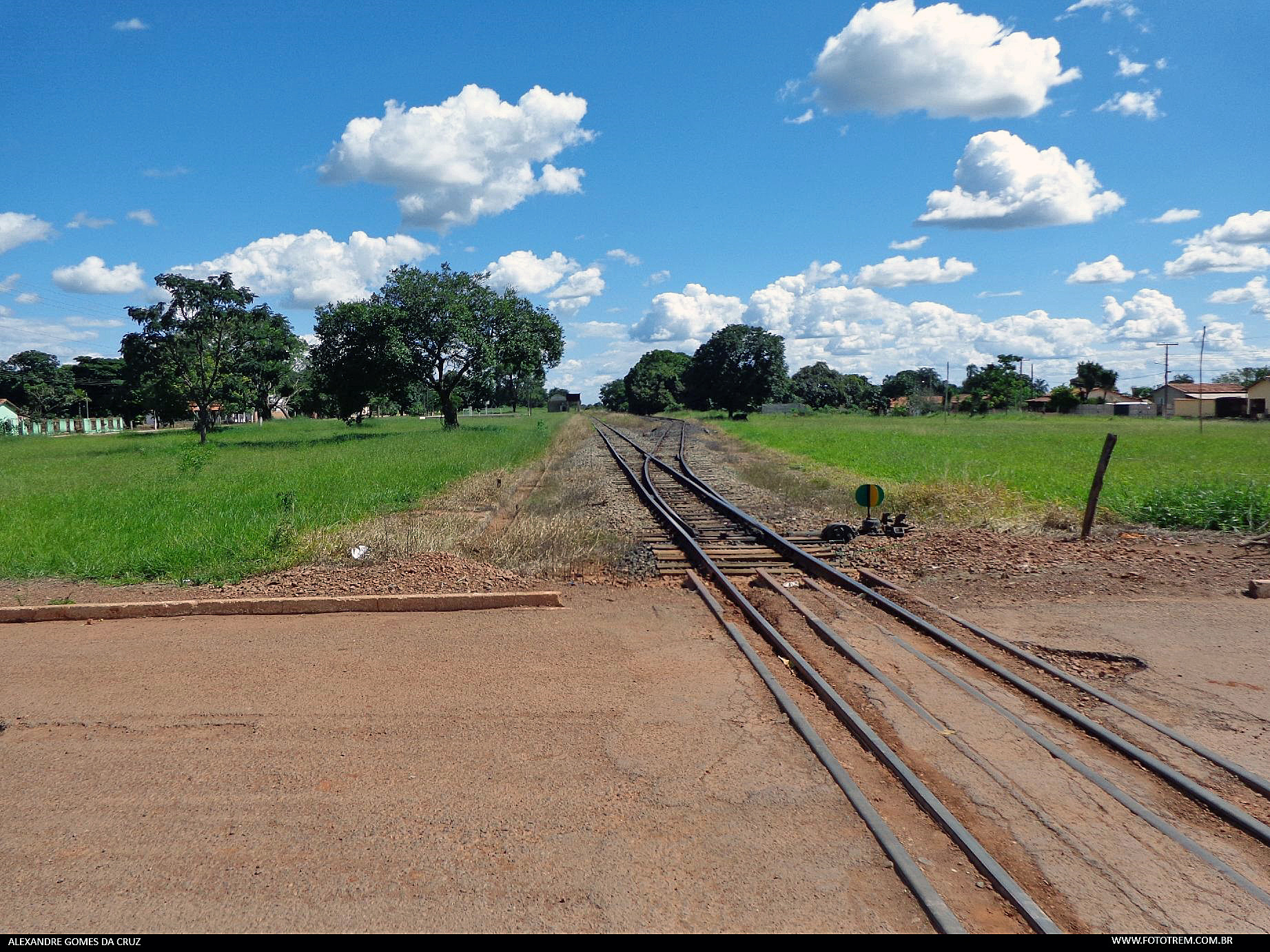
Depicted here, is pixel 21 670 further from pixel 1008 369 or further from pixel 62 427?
pixel 1008 369

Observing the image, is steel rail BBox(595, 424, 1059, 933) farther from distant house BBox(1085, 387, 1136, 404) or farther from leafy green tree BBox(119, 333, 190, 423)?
distant house BBox(1085, 387, 1136, 404)

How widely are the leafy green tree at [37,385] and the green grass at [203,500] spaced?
54898mm

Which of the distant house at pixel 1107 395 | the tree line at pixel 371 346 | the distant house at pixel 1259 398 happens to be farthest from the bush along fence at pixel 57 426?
the distant house at pixel 1107 395

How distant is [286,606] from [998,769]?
656 cm

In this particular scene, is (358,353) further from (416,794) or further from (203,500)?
(416,794)

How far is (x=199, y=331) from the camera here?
40062 mm

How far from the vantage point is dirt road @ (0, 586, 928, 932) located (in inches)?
138

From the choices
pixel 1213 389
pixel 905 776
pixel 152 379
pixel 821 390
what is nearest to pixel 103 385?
pixel 152 379

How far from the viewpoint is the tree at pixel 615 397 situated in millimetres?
151000

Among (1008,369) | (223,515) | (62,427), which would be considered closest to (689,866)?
(223,515)

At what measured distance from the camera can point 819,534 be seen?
12.7 metres

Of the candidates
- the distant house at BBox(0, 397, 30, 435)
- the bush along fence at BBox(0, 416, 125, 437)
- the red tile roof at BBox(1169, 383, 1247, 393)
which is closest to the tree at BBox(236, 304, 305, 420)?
the bush along fence at BBox(0, 416, 125, 437)

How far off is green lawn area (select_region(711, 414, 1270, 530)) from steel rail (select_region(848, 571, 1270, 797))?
22.3 feet

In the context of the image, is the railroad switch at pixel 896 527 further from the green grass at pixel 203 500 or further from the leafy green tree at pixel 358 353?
the leafy green tree at pixel 358 353
